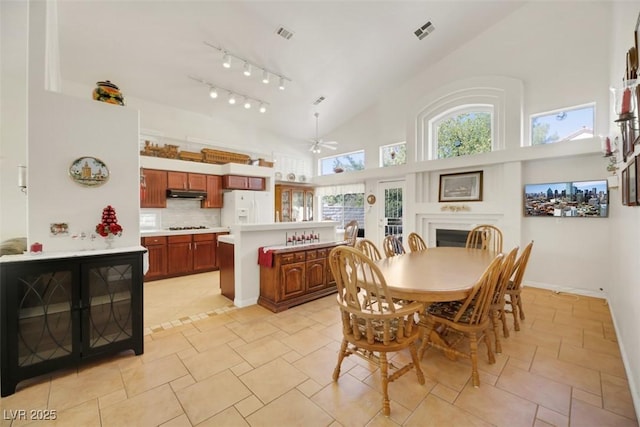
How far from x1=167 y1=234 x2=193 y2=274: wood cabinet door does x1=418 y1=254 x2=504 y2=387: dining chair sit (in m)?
4.50

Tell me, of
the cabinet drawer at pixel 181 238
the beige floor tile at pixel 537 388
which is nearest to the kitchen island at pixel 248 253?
the cabinet drawer at pixel 181 238

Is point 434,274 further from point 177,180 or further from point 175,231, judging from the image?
point 177,180

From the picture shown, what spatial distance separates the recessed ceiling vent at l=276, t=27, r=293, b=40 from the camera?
12.9ft

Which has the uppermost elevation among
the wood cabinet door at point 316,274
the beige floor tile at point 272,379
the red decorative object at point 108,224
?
the red decorative object at point 108,224

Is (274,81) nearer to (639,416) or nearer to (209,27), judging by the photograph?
(209,27)

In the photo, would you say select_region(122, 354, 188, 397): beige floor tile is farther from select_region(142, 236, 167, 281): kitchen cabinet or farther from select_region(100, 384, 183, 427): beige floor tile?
select_region(142, 236, 167, 281): kitchen cabinet

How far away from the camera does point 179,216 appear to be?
18.5ft

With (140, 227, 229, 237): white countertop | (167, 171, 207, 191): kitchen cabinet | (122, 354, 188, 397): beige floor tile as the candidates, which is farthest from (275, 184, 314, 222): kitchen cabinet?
(122, 354, 188, 397): beige floor tile

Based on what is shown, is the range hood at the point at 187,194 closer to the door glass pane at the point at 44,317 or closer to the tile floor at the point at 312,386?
the tile floor at the point at 312,386

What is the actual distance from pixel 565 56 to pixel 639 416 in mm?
4742

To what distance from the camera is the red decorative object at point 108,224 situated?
2.31 meters

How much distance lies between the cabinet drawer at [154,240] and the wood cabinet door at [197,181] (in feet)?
3.81

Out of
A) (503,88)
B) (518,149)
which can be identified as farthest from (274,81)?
(518,149)

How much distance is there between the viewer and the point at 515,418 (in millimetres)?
1581
